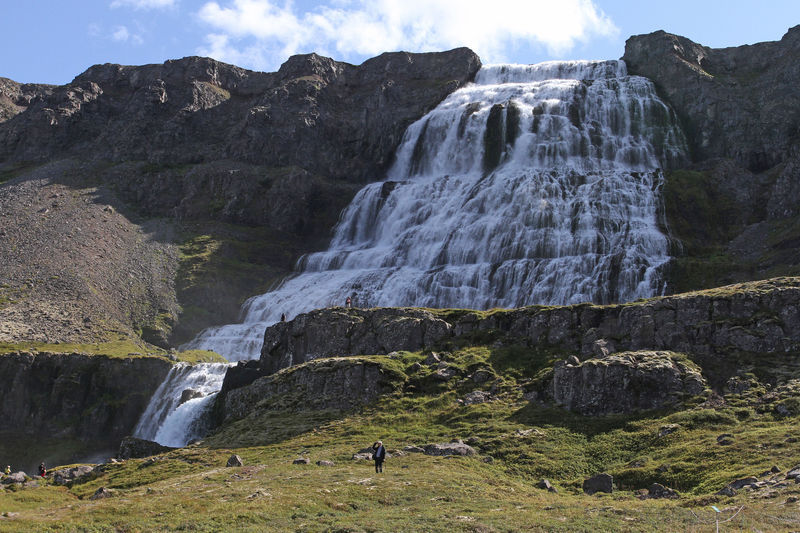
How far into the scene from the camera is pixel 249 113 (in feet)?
510

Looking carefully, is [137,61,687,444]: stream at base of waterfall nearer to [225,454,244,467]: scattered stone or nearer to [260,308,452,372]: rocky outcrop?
[260,308,452,372]: rocky outcrop

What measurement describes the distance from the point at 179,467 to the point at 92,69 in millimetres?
166296

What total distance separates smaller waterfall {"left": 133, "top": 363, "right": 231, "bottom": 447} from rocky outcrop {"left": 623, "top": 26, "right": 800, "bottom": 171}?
3198 inches

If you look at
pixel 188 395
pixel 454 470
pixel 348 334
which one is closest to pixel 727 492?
pixel 454 470

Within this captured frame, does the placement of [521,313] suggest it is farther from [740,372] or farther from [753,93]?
[753,93]

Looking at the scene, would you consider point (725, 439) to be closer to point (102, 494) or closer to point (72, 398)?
point (102, 494)

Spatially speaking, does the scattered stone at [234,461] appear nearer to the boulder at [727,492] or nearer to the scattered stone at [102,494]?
the scattered stone at [102,494]

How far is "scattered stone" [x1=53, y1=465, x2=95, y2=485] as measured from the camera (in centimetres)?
4385

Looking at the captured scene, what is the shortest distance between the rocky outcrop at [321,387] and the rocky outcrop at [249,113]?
90.7m

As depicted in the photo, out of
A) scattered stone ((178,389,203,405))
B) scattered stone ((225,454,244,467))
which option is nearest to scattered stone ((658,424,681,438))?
scattered stone ((225,454,244,467))

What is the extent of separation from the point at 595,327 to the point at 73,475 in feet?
113

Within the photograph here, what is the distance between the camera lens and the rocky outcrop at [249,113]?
150 m

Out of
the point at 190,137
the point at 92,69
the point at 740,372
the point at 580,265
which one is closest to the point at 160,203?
the point at 190,137

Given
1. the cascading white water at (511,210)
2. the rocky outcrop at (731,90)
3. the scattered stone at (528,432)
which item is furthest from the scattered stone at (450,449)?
the rocky outcrop at (731,90)
